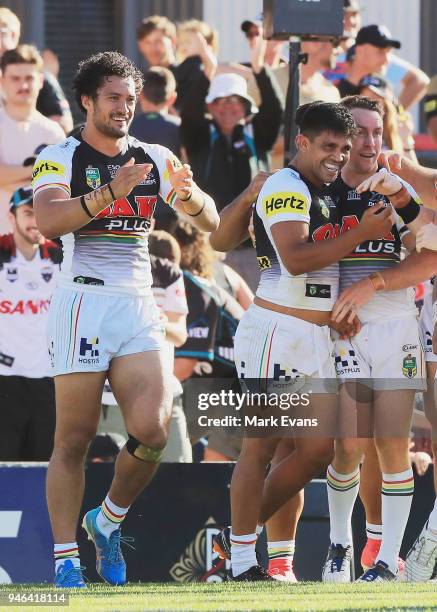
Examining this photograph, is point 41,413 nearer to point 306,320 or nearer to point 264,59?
point 306,320

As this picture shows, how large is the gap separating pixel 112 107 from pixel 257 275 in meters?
3.84

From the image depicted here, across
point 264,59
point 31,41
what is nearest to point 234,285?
point 264,59

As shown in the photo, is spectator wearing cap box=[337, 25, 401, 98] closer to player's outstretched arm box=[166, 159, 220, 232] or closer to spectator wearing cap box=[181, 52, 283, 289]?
spectator wearing cap box=[181, 52, 283, 289]

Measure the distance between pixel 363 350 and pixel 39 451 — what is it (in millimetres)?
2701

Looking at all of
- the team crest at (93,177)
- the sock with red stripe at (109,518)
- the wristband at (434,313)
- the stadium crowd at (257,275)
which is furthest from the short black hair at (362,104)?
the sock with red stripe at (109,518)

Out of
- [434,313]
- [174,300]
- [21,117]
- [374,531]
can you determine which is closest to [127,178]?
[434,313]

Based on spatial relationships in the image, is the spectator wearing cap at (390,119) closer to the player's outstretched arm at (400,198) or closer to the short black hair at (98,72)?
the player's outstretched arm at (400,198)

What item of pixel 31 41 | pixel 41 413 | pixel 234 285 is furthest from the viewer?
pixel 31 41

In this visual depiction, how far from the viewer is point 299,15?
880 centimetres

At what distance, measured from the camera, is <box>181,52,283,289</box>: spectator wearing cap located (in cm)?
1078

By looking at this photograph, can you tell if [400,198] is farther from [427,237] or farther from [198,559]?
[198,559]

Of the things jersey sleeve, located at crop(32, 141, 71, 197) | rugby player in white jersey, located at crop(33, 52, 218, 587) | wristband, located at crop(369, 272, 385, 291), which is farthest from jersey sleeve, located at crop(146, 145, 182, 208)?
wristband, located at crop(369, 272, 385, 291)

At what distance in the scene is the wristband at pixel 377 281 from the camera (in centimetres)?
728

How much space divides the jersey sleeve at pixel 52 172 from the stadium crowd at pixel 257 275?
19 mm
